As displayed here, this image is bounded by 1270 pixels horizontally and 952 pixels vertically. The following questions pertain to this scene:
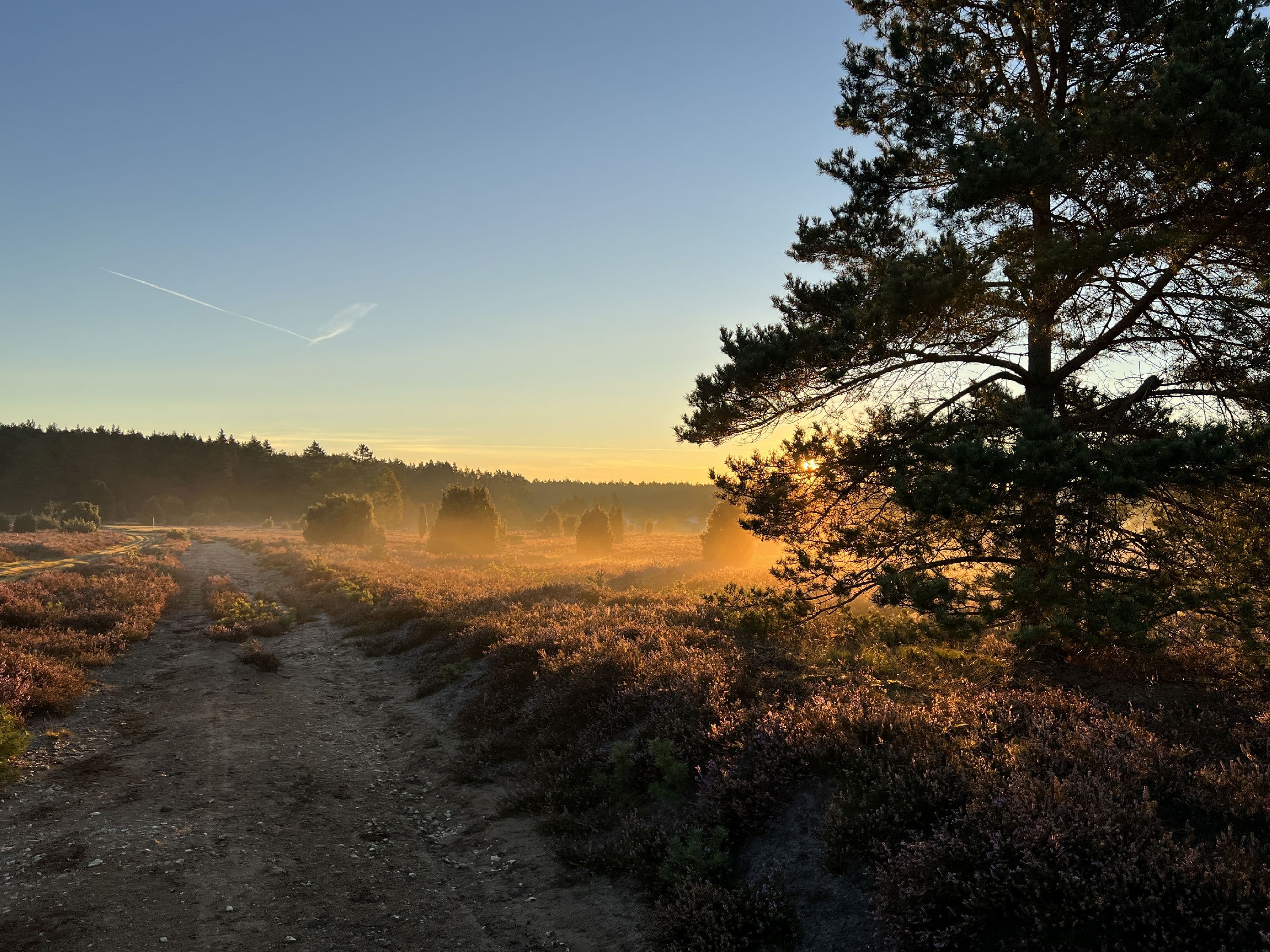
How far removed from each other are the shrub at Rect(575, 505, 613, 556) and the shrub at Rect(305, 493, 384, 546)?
16.1 meters

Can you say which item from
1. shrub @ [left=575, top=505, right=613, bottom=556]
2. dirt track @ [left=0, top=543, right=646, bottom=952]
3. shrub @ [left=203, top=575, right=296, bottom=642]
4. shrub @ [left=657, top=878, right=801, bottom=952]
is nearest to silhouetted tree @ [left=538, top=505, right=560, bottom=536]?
shrub @ [left=575, top=505, right=613, bottom=556]

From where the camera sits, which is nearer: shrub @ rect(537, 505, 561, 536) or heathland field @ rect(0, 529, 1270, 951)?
heathland field @ rect(0, 529, 1270, 951)

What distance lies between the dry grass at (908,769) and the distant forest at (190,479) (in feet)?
239

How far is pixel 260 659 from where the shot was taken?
45.1 ft

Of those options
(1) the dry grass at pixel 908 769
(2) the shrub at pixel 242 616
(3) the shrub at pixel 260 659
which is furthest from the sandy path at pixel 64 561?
(1) the dry grass at pixel 908 769

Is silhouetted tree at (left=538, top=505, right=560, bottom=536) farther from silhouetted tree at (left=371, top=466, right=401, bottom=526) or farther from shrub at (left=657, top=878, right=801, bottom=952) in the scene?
shrub at (left=657, top=878, right=801, bottom=952)

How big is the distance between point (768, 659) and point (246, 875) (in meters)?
7.27

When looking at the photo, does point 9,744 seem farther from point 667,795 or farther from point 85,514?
point 85,514

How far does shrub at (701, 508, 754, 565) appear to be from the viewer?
3959 cm

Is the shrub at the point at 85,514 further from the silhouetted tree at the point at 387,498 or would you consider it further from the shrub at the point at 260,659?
the shrub at the point at 260,659

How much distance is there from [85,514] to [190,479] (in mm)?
45267

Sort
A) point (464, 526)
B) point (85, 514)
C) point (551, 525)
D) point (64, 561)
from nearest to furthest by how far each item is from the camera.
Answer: point (64, 561), point (464, 526), point (85, 514), point (551, 525)

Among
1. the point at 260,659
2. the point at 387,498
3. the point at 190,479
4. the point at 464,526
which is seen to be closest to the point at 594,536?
the point at 464,526

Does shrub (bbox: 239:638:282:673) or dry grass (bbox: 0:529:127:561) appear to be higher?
dry grass (bbox: 0:529:127:561)
